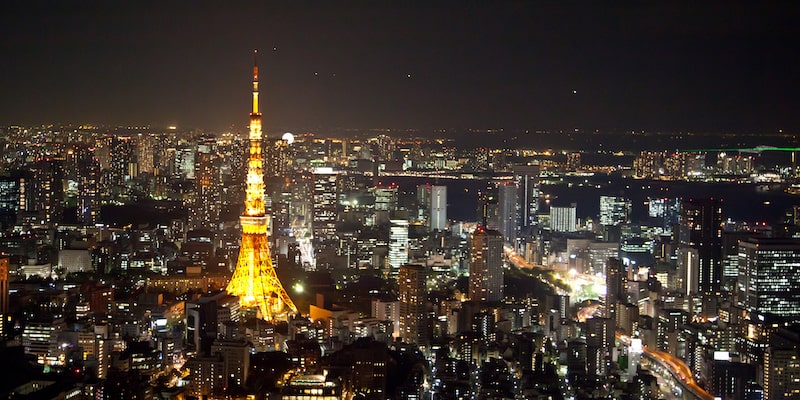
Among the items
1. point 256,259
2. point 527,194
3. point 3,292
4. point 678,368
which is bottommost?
point 678,368

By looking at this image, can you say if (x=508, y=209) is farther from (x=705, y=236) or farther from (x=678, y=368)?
(x=678, y=368)

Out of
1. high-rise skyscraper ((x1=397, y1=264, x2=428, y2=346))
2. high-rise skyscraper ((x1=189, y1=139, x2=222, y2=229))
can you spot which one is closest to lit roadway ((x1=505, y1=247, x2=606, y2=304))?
high-rise skyscraper ((x1=397, y1=264, x2=428, y2=346))

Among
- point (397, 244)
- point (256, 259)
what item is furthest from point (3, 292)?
point (397, 244)

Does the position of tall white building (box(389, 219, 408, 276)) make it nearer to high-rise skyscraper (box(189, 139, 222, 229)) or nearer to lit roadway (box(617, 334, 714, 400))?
high-rise skyscraper (box(189, 139, 222, 229))

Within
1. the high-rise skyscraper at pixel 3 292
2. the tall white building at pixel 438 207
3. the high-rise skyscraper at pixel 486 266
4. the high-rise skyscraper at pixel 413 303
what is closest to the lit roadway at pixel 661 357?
the high-rise skyscraper at pixel 486 266

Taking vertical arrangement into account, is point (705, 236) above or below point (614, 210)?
below

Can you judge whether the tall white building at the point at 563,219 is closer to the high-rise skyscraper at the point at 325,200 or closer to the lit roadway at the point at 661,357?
the lit roadway at the point at 661,357
